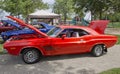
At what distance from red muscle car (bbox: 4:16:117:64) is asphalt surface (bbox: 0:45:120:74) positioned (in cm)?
33

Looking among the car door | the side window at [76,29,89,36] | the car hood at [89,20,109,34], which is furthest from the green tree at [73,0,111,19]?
the car door

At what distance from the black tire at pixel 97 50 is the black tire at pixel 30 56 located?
8.08ft

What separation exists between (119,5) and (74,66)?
23.8m

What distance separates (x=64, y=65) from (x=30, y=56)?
4.47 feet

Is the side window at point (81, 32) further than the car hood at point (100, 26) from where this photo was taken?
No

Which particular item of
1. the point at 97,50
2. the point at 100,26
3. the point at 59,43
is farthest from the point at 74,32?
the point at 100,26

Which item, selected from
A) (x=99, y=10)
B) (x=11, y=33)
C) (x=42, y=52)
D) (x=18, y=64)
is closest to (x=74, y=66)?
(x=42, y=52)

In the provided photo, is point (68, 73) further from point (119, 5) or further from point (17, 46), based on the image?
point (119, 5)

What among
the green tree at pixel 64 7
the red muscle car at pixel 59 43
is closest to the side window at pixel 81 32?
the red muscle car at pixel 59 43

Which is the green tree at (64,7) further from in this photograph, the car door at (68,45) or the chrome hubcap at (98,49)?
the car door at (68,45)

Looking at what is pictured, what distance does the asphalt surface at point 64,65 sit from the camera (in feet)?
23.9

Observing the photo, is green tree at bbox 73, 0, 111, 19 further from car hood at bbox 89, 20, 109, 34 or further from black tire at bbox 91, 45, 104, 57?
black tire at bbox 91, 45, 104, 57

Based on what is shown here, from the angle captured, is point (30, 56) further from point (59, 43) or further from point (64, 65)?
point (64, 65)

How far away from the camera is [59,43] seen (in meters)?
8.43
